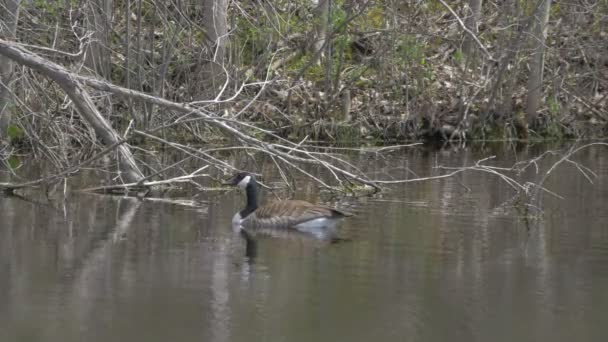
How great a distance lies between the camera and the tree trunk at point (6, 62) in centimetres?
1630

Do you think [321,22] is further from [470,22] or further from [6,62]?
[6,62]

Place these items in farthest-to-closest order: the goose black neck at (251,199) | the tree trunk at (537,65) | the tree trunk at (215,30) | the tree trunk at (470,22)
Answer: the tree trunk at (470,22)
the tree trunk at (537,65)
the tree trunk at (215,30)
the goose black neck at (251,199)

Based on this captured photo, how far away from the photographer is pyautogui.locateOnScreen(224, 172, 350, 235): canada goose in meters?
13.3

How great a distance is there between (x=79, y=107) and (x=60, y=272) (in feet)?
16.1

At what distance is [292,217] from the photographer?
531 inches

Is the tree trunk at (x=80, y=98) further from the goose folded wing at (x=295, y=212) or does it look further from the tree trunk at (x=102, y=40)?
the tree trunk at (x=102, y=40)

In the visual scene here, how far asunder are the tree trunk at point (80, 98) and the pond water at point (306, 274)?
0.54 meters

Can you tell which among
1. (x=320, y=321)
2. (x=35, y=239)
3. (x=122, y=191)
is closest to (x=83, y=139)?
(x=122, y=191)

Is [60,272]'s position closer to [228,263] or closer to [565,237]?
Answer: [228,263]

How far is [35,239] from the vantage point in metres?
11.9

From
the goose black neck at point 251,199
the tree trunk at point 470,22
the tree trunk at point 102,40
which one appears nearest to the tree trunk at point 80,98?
the goose black neck at point 251,199

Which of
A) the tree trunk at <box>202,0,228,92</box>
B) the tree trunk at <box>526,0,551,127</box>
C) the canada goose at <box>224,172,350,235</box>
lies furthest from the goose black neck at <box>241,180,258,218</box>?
the tree trunk at <box>526,0,551,127</box>

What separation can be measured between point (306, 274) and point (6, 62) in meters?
8.49

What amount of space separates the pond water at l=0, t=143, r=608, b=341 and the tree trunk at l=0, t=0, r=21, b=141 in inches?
98.0
